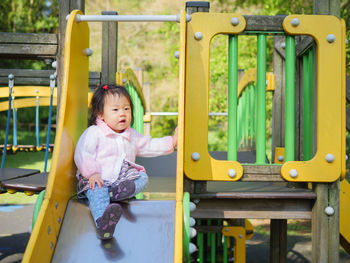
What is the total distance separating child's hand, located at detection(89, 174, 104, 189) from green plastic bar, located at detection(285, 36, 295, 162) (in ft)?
3.63

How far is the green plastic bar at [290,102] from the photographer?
259 centimetres

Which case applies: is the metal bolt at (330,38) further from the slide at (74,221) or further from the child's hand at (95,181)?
the child's hand at (95,181)

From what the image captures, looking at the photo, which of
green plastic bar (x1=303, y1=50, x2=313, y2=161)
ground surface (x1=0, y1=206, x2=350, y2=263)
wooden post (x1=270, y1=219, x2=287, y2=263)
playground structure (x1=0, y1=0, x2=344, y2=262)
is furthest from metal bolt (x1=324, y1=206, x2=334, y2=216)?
ground surface (x1=0, y1=206, x2=350, y2=263)

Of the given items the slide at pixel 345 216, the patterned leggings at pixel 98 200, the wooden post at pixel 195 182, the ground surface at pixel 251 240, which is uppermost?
the wooden post at pixel 195 182

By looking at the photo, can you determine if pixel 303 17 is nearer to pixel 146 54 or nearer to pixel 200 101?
pixel 200 101

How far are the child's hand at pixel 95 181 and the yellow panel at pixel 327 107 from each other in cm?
104

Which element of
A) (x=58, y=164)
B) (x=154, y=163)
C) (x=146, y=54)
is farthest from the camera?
(x=146, y=54)

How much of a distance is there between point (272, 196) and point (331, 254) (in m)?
0.48

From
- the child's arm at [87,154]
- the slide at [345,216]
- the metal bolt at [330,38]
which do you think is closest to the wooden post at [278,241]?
the slide at [345,216]

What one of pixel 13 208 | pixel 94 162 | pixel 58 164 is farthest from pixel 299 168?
pixel 13 208

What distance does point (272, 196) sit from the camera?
100 inches

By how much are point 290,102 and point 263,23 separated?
0.49m

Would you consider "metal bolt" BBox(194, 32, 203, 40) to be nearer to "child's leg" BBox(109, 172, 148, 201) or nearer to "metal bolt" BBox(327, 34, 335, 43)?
"metal bolt" BBox(327, 34, 335, 43)

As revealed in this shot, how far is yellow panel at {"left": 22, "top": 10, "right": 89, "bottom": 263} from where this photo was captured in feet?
6.20
